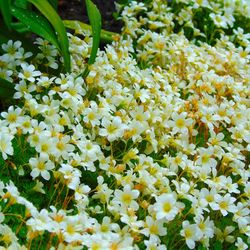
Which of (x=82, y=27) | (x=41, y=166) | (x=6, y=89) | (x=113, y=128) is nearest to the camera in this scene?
(x=41, y=166)

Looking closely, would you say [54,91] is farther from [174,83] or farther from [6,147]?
[174,83]

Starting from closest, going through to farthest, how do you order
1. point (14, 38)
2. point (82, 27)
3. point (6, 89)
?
point (6, 89), point (14, 38), point (82, 27)

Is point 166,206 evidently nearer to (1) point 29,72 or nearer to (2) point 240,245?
(2) point 240,245

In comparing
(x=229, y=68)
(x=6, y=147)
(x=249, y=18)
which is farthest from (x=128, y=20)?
(x=6, y=147)

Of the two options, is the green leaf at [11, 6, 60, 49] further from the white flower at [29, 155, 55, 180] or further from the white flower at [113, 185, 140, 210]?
the white flower at [113, 185, 140, 210]

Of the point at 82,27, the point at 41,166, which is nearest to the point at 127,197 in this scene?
the point at 41,166

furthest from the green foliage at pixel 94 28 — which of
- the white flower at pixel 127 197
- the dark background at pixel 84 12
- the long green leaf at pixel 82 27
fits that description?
the dark background at pixel 84 12
